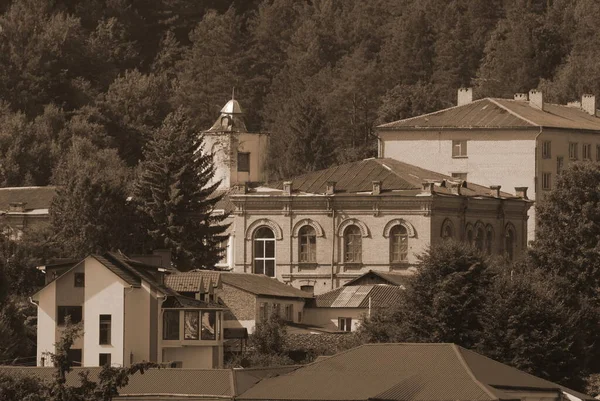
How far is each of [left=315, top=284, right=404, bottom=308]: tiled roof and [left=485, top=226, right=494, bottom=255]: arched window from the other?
37.1ft

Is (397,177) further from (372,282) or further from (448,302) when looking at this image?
(448,302)

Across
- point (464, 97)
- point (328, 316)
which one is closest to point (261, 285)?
point (328, 316)

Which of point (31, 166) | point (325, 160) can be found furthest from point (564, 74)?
point (31, 166)

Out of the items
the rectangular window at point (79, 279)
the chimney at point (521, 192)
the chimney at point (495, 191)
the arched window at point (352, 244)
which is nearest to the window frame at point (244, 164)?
the chimney at point (521, 192)

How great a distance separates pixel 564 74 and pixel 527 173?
121 feet

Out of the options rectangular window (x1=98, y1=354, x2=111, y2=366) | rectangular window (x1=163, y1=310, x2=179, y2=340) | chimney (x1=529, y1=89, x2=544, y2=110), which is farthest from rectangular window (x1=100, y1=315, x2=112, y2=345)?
chimney (x1=529, y1=89, x2=544, y2=110)

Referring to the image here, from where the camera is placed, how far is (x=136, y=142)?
195m

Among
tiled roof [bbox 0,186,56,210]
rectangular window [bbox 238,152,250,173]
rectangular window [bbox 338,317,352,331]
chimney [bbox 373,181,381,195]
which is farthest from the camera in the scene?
rectangular window [bbox 238,152,250,173]

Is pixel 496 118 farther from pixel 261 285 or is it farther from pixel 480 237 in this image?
pixel 261 285

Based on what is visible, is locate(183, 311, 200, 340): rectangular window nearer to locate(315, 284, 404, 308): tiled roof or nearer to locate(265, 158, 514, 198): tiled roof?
locate(315, 284, 404, 308): tiled roof

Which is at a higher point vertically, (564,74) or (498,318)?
(564,74)

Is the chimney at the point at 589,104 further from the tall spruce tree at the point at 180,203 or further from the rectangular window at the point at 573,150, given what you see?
the tall spruce tree at the point at 180,203

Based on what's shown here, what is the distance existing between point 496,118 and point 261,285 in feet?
99.5

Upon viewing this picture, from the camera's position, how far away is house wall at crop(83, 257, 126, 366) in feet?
370
